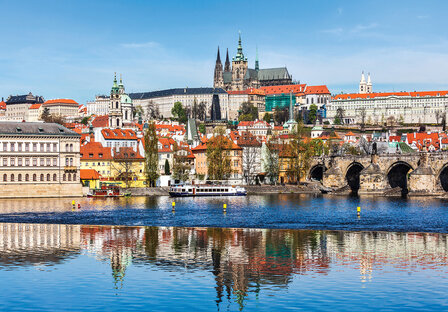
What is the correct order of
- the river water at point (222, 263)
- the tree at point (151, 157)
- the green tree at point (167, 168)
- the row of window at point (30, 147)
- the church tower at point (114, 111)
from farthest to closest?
the church tower at point (114, 111) → the green tree at point (167, 168) → the tree at point (151, 157) → the row of window at point (30, 147) → the river water at point (222, 263)

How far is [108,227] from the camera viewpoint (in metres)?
43.3

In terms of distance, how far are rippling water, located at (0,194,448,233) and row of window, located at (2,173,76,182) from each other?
17.5 feet

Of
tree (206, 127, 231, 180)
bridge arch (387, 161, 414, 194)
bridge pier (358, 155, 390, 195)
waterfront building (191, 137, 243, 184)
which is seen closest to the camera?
bridge pier (358, 155, 390, 195)

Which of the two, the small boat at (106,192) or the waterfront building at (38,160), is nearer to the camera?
the waterfront building at (38,160)

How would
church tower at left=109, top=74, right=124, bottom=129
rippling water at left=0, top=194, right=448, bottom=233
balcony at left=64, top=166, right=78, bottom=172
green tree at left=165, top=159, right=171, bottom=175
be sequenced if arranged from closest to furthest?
rippling water at left=0, top=194, right=448, bottom=233 < balcony at left=64, top=166, right=78, bottom=172 < green tree at left=165, top=159, right=171, bottom=175 < church tower at left=109, top=74, right=124, bottom=129

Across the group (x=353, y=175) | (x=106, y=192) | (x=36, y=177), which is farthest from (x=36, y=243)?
(x=353, y=175)

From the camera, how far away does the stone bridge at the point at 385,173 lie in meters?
81.1

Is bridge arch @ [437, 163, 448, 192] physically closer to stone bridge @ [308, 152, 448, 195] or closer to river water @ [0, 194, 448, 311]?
stone bridge @ [308, 152, 448, 195]

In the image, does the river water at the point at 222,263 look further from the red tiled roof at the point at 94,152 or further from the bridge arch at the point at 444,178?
the red tiled roof at the point at 94,152

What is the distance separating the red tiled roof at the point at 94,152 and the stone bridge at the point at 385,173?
28.6 m

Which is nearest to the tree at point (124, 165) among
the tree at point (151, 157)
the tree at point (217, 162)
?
the tree at point (151, 157)

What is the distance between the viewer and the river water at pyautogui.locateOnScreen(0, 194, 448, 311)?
22.1 metres

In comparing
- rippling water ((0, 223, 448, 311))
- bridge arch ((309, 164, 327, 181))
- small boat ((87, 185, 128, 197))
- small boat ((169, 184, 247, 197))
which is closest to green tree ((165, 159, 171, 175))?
small boat ((169, 184, 247, 197))

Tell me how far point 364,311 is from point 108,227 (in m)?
25.2
